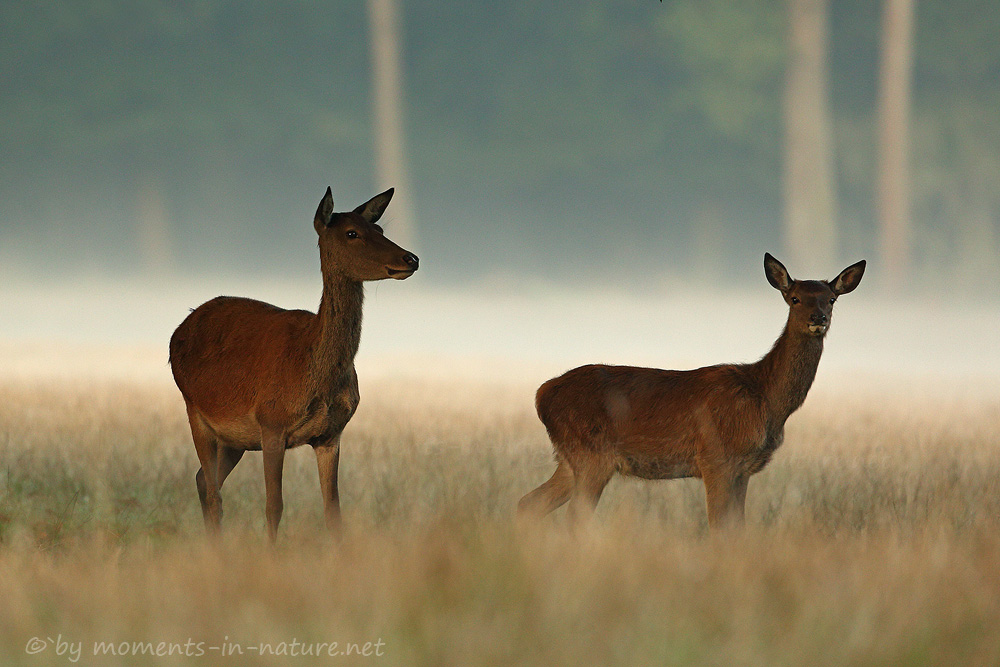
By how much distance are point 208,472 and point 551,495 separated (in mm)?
1943

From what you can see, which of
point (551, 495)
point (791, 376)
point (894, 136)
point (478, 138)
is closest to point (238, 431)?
point (551, 495)

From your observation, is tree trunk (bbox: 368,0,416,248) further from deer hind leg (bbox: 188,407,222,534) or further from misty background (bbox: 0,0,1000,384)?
deer hind leg (bbox: 188,407,222,534)

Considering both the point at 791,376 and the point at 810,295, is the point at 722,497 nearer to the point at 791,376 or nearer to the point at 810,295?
the point at 791,376

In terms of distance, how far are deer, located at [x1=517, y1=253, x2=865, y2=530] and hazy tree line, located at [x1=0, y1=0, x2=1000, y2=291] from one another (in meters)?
33.5

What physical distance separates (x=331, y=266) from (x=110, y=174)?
48593 millimetres

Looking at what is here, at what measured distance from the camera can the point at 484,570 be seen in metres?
5.43

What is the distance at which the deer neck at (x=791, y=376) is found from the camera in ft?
22.9

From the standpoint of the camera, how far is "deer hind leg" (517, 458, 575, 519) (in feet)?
23.9

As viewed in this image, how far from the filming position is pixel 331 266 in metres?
6.86

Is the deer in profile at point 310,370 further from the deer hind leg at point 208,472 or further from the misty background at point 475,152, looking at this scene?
the misty background at point 475,152

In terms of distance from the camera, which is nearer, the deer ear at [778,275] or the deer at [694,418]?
the deer at [694,418]

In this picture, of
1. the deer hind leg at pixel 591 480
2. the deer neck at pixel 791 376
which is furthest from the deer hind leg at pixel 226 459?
the deer neck at pixel 791 376

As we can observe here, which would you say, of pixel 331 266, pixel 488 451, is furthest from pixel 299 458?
pixel 331 266

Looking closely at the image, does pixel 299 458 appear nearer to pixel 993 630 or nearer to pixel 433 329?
pixel 993 630
